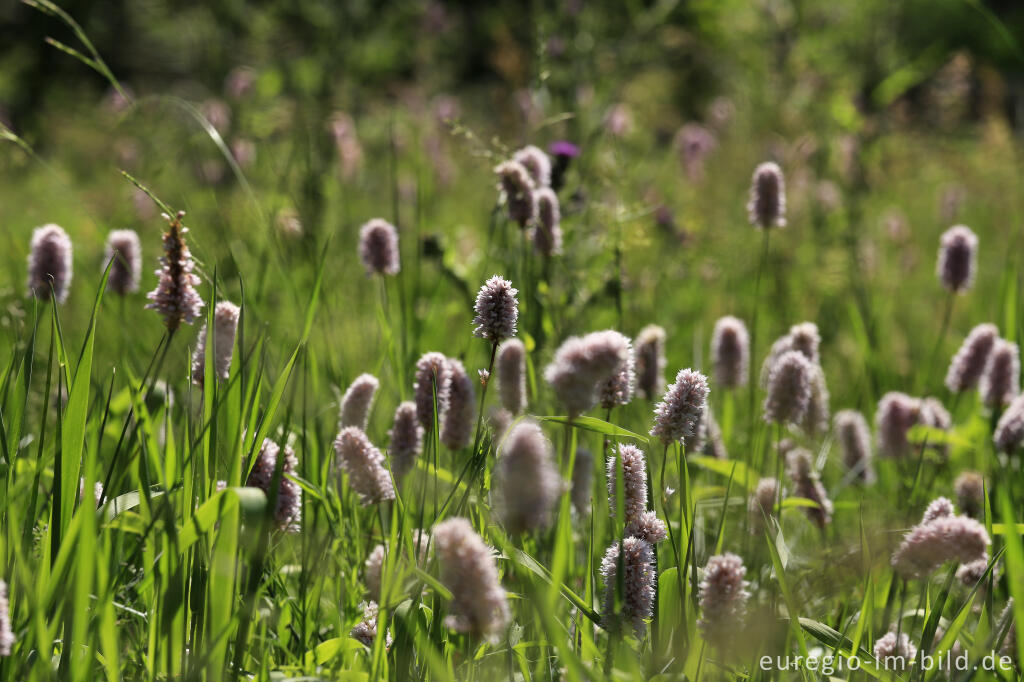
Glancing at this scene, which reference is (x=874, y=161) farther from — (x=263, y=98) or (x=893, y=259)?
(x=263, y=98)

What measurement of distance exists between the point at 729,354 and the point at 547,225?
0.58 m

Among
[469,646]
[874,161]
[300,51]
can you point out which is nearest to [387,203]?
[300,51]

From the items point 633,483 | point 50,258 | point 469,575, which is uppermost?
point 50,258

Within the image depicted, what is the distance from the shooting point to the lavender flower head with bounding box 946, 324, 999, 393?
2.32 m

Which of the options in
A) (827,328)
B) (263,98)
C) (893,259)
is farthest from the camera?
(893,259)

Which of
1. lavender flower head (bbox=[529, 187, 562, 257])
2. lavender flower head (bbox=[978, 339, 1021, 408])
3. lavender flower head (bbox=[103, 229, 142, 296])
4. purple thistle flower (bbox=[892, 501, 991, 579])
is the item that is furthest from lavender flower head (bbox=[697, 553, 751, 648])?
lavender flower head (bbox=[103, 229, 142, 296])

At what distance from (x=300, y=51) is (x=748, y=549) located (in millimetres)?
5981

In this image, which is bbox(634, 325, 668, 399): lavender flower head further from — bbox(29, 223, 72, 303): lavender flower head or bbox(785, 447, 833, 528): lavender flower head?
bbox(29, 223, 72, 303): lavender flower head

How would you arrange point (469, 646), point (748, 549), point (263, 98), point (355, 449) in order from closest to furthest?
1. point (469, 646)
2. point (355, 449)
3. point (748, 549)
4. point (263, 98)

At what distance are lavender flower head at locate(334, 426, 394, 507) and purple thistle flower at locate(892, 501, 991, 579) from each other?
0.77 meters

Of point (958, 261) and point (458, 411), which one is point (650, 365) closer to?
point (458, 411)

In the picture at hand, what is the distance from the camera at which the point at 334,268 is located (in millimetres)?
3385

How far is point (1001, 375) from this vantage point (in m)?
2.26

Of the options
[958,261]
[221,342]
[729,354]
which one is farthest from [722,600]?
[958,261]
